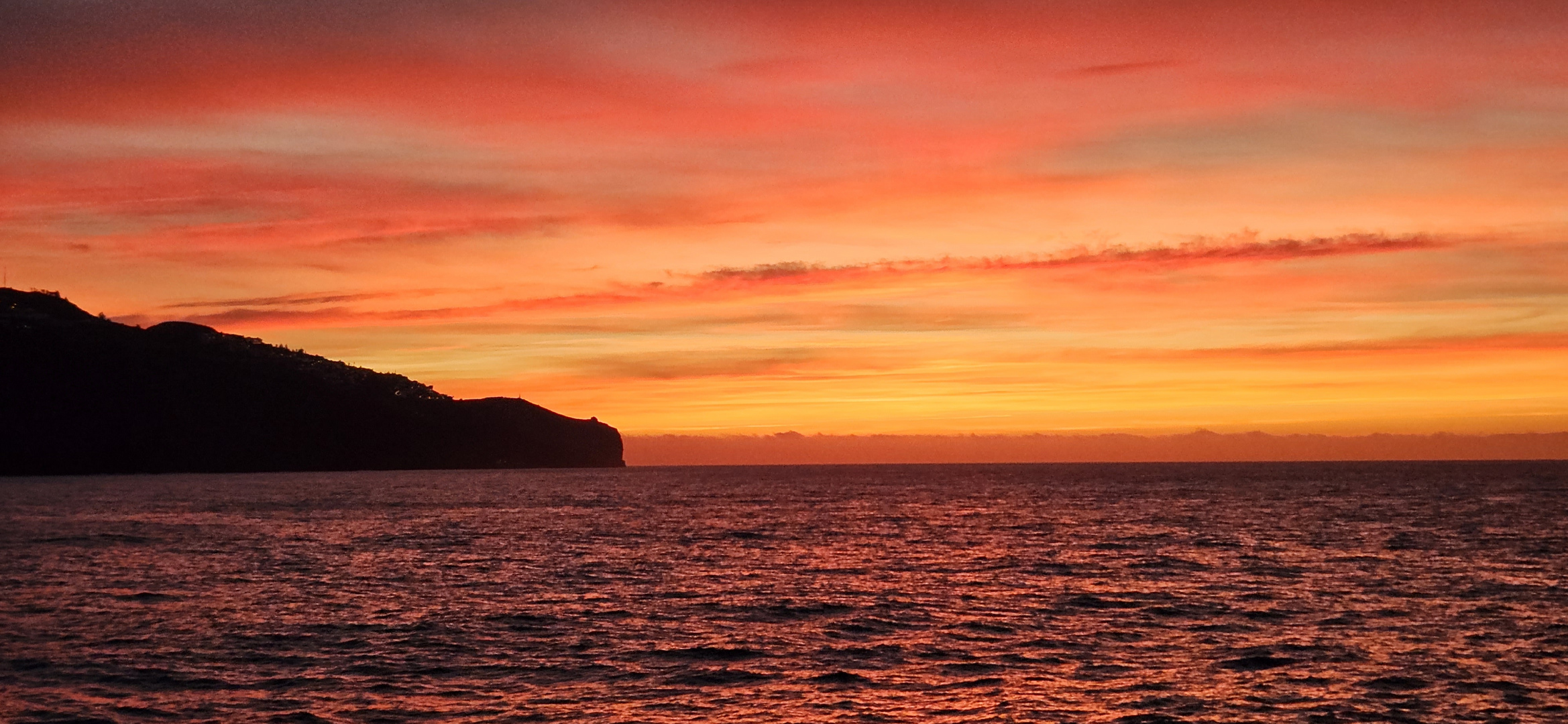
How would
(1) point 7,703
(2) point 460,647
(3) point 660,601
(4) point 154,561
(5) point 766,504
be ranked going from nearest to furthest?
1. (1) point 7,703
2. (2) point 460,647
3. (3) point 660,601
4. (4) point 154,561
5. (5) point 766,504

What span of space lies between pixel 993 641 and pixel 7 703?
29590 mm

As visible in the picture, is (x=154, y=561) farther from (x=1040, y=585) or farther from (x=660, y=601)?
(x=1040, y=585)

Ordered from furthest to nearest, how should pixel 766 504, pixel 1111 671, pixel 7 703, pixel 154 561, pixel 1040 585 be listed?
pixel 766 504 → pixel 154 561 → pixel 1040 585 → pixel 1111 671 → pixel 7 703

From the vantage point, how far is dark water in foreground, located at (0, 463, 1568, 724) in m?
32.1

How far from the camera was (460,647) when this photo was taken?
133 feet

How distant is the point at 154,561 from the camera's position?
70688mm

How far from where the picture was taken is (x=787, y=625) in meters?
45.4

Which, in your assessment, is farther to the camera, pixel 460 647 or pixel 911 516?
pixel 911 516

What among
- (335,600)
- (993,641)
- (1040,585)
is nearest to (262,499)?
(335,600)

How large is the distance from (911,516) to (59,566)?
80.5 m

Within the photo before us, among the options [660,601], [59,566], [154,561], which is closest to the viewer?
[660,601]

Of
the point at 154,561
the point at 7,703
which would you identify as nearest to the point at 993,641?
the point at 7,703

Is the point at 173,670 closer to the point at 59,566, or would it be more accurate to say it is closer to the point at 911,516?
the point at 59,566

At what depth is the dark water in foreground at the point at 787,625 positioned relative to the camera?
3206 centimetres
